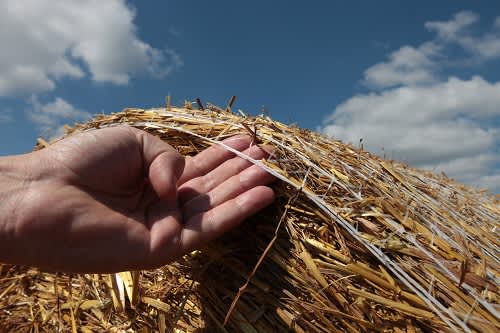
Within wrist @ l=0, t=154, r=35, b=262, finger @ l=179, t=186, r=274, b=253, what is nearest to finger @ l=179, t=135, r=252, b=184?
finger @ l=179, t=186, r=274, b=253

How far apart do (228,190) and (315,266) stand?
0.56 metres

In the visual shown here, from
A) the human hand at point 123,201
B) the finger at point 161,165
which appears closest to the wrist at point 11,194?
the human hand at point 123,201

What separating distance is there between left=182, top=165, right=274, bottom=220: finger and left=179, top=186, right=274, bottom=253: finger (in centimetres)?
6

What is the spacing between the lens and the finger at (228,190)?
1847 mm

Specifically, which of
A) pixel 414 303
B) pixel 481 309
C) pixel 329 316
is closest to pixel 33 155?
pixel 329 316

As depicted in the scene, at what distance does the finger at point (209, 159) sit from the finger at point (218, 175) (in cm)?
4

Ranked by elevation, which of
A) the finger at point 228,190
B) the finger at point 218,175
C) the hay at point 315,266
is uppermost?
the finger at point 218,175

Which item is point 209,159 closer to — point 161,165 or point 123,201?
point 161,165

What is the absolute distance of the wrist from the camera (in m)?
1.73

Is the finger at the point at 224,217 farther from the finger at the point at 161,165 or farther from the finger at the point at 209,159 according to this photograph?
the finger at the point at 209,159

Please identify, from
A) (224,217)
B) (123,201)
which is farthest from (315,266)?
(123,201)

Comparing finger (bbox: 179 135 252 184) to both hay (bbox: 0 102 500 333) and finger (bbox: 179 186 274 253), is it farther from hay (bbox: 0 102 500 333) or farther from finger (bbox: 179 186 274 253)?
finger (bbox: 179 186 274 253)

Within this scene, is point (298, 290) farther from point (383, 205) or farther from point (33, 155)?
point (33, 155)

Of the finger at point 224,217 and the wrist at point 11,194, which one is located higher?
the wrist at point 11,194
